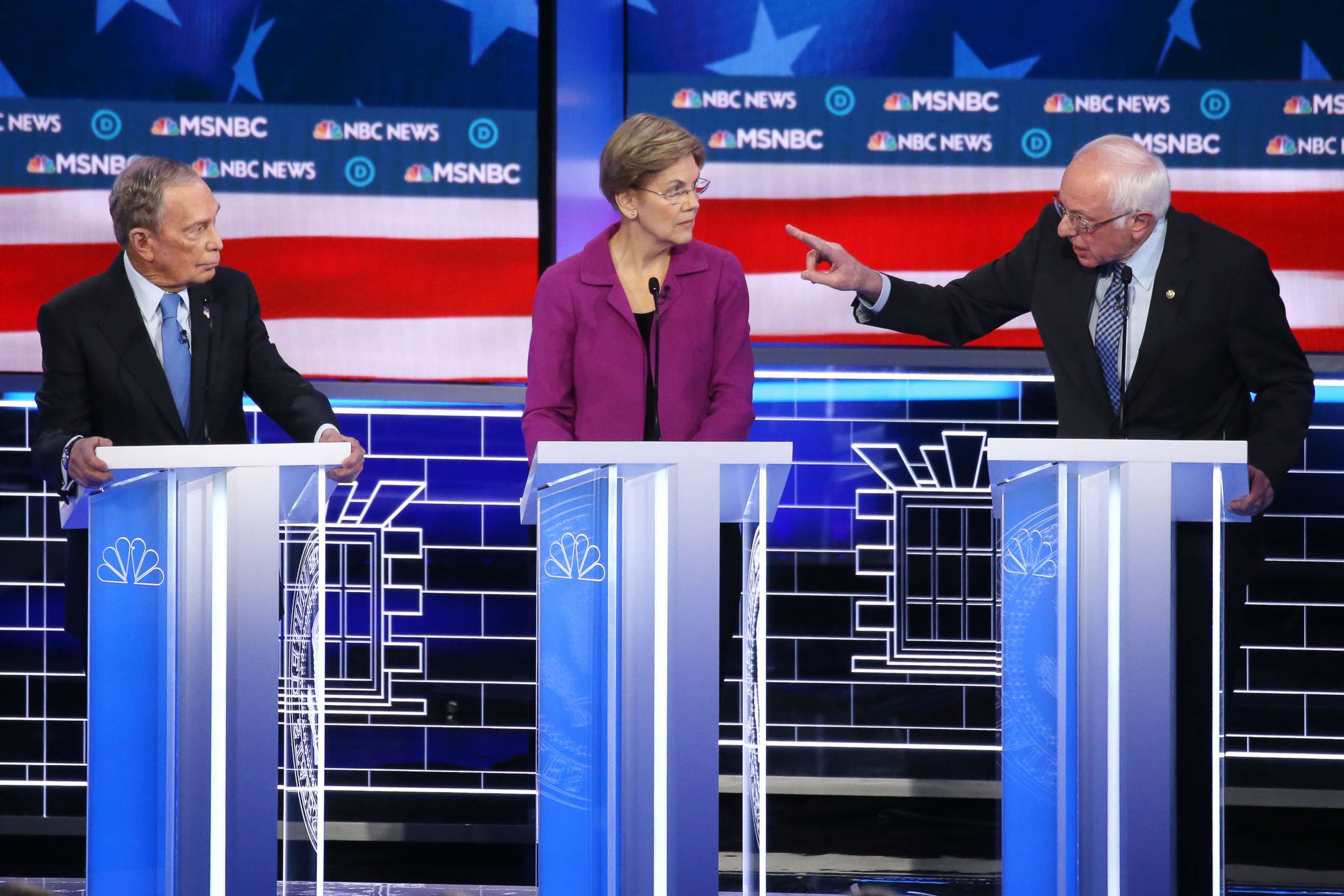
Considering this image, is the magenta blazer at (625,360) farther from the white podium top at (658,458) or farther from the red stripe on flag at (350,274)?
the red stripe on flag at (350,274)

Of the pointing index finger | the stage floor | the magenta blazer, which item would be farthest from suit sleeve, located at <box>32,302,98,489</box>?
the pointing index finger

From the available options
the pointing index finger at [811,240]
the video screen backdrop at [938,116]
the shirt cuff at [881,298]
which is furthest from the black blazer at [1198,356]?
the video screen backdrop at [938,116]

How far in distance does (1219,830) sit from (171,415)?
2.11 meters

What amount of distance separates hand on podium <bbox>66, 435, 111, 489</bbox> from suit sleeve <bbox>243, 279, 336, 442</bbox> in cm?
59

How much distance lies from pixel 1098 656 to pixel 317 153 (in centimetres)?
316

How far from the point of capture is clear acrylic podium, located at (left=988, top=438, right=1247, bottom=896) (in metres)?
2.34

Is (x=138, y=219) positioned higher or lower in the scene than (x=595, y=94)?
lower

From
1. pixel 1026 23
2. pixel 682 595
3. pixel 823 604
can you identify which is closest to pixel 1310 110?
pixel 1026 23

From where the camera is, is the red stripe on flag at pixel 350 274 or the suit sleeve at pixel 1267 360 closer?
the suit sleeve at pixel 1267 360

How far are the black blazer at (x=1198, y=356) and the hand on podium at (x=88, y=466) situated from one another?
5.98 ft

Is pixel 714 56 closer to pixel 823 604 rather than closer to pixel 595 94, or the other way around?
pixel 595 94

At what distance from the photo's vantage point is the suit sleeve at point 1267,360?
307cm

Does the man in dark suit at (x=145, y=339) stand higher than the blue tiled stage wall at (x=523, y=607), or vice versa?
the man in dark suit at (x=145, y=339)

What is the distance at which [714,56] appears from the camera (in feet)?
15.3
